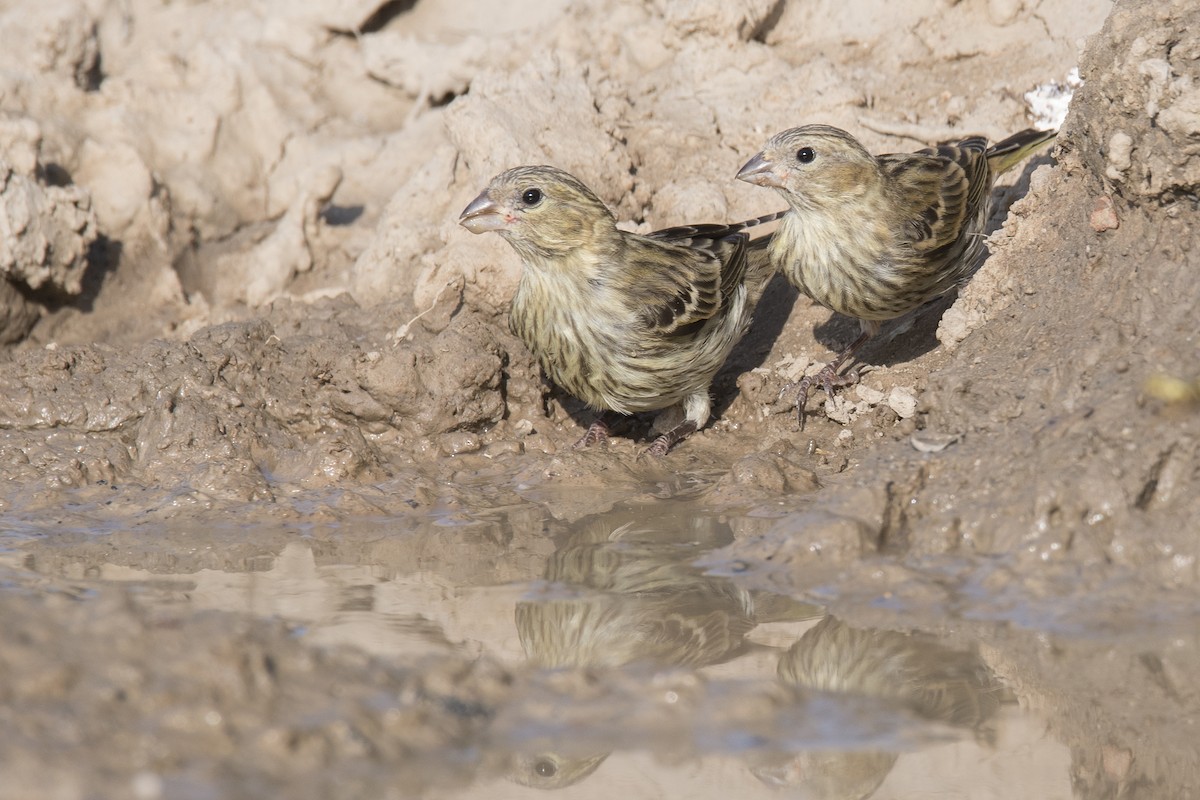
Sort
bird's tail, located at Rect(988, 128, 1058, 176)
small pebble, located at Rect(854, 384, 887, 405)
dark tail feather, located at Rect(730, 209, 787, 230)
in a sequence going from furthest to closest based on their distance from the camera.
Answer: dark tail feather, located at Rect(730, 209, 787, 230)
bird's tail, located at Rect(988, 128, 1058, 176)
small pebble, located at Rect(854, 384, 887, 405)

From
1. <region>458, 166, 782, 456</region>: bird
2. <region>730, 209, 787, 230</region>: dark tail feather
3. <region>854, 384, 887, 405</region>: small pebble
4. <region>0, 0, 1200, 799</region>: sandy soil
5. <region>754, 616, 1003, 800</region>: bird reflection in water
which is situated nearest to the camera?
<region>754, 616, 1003, 800</region>: bird reflection in water

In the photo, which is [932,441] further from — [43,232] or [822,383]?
[43,232]

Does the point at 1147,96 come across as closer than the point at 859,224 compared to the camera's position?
Yes

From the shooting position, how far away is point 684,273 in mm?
6418

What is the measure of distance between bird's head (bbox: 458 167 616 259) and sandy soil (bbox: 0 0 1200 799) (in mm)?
719

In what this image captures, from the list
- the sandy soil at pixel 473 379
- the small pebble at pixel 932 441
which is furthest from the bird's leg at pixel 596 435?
the small pebble at pixel 932 441

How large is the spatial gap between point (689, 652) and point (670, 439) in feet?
8.22

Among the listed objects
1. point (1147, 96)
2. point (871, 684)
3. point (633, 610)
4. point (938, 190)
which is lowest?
point (633, 610)

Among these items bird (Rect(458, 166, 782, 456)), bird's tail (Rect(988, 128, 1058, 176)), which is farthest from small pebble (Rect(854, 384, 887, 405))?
bird's tail (Rect(988, 128, 1058, 176))

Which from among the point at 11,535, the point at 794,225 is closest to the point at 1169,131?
the point at 794,225

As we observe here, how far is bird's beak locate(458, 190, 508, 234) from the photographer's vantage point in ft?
20.1

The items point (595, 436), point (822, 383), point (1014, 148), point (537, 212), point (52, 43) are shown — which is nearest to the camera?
point (537, 212)

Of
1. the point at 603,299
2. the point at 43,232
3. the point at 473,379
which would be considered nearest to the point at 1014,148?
the point at 603,299

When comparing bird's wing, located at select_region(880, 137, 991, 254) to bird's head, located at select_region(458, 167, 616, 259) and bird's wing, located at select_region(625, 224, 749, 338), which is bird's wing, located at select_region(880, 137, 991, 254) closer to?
bird's wing, located at select_region(625, 224, 749, 338)
